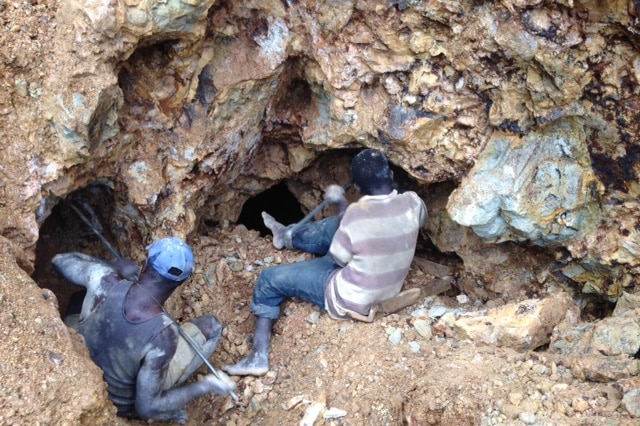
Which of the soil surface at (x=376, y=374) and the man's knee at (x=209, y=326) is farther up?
the man's knee at (x=209, y=326)

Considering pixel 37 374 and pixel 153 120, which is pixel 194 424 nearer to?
pixel 37 374

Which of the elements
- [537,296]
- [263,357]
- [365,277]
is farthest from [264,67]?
[537,296]

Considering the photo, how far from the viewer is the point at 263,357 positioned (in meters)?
3.95

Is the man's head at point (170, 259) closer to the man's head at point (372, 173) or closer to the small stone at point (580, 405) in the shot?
the man's head at point (372, 173)

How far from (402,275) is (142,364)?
1.79 metres

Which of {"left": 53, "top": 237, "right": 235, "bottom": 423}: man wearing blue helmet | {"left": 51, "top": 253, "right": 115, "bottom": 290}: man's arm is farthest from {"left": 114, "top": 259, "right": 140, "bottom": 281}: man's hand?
{"left": 53, "top": 237, "right": 235, "bottom": 423}: man wearing blue helmet

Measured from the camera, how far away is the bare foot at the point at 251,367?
388cm

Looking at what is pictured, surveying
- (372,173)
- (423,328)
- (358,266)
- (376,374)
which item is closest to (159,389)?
(376,374)

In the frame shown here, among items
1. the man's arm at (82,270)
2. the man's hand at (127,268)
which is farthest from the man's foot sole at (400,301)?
the man's arm at (82,270)

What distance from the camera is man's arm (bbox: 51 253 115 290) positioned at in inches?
134

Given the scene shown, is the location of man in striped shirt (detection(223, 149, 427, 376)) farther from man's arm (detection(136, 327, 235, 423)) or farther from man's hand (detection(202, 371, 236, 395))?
man's arm (detection(136, 327, 235, 423))

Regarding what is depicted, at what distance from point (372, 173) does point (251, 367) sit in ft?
4.88

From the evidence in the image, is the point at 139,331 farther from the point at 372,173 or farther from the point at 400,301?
the point at 400,301

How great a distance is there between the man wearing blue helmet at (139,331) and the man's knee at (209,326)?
461mm
